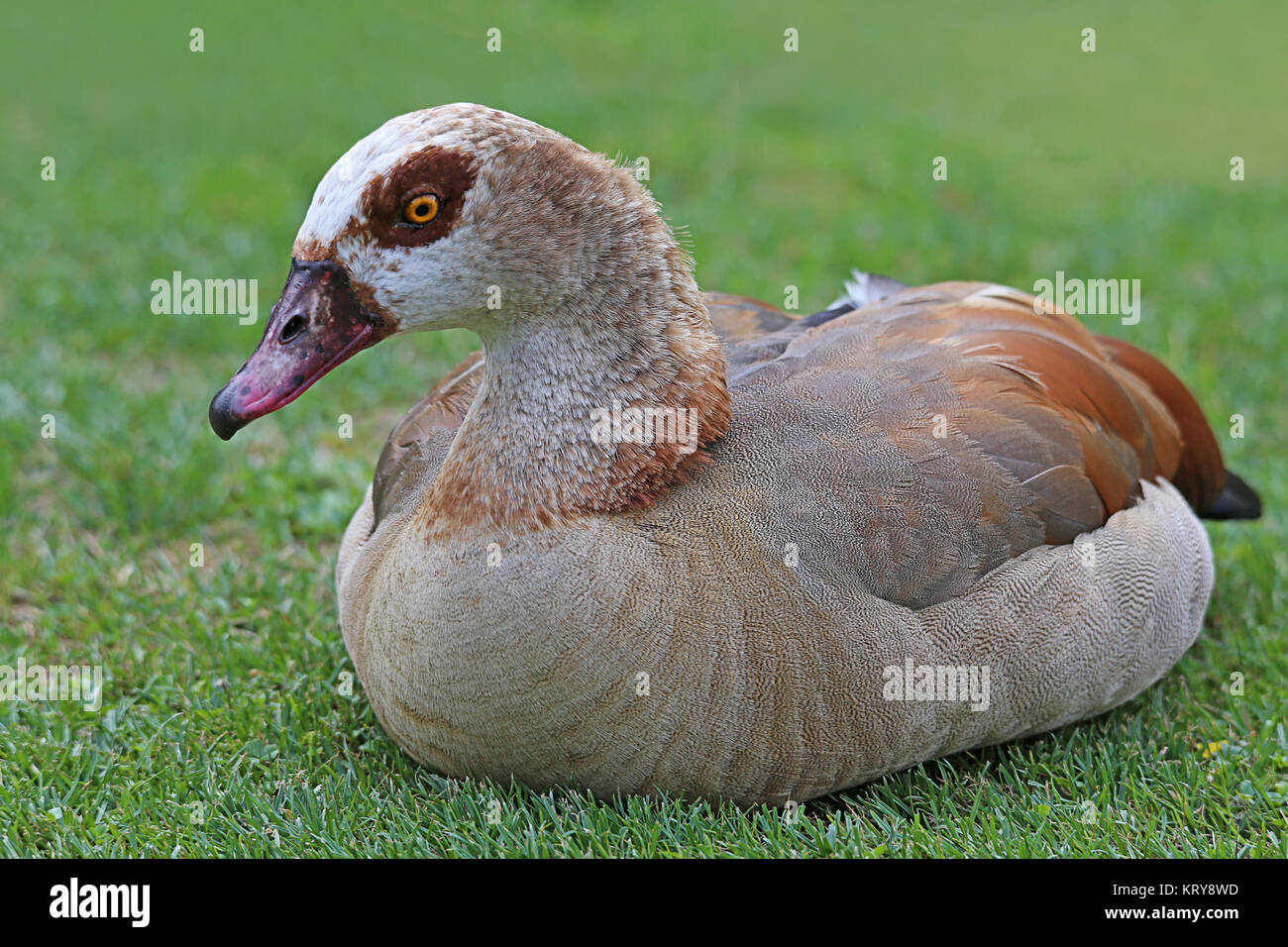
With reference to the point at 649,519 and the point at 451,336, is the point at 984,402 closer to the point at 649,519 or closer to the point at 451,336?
the point at 649,519

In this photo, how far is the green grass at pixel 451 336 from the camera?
306 cm

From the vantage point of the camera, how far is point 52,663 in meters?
3.76

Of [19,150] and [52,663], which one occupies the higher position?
[19,150]

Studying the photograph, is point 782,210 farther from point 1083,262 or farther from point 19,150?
point 19,150

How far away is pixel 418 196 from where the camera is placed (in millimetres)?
→ 2639

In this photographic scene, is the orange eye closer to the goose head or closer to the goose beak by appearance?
the goose head

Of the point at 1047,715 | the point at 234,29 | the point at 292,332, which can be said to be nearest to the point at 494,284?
the point at 292,332

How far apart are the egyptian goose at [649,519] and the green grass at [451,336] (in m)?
0.22

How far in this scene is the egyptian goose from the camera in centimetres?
272

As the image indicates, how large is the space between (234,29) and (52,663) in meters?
8.84

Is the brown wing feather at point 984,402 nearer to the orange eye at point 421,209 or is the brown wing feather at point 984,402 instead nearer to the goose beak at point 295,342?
the goose beak at point 295,342

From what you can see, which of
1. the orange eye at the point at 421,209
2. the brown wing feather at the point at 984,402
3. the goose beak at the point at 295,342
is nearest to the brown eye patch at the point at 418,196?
the orange eye at the point at 421,209

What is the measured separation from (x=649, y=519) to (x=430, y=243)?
72 cm

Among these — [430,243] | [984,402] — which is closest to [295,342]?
[430,243]
